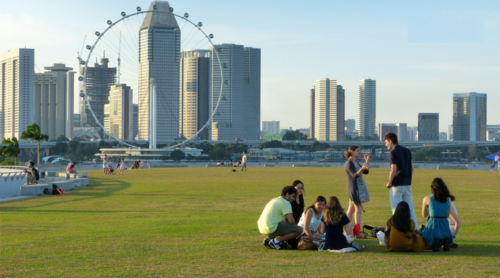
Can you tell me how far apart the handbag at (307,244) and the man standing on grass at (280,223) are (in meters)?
0.18

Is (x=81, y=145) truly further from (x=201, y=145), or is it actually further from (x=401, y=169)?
(x=401, y=169)

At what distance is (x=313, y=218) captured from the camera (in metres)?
11.2

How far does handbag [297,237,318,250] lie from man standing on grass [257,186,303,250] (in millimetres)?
184

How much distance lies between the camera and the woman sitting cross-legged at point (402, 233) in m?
10.0

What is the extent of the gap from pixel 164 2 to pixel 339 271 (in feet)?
439

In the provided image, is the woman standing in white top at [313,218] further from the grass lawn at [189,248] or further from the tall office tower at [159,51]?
the tall office tower at [159,51]

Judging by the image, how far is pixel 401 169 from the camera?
11438 millimetres

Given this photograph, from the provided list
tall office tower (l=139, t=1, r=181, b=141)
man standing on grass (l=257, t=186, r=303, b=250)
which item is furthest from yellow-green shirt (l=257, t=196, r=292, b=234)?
tall office tower (l=139, t=1, r=181, b=141)

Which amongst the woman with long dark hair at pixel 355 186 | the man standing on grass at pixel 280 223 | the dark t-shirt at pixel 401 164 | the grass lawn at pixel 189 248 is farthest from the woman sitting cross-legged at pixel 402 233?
the woman with long dark hair at pixel 355 186

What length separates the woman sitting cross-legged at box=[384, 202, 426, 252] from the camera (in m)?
10.0

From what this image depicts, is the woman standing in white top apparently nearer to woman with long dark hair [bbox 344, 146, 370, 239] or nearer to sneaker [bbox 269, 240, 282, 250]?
sneaker [bbox 269, 240, 282, 250]

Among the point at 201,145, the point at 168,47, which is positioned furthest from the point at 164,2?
the point at 201,145

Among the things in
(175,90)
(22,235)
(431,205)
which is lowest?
(22,235)

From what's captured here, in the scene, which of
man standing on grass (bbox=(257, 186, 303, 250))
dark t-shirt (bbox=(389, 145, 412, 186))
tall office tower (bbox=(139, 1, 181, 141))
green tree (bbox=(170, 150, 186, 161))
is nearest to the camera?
man standing on grass (bbox=(257, 186, 303, 250))
